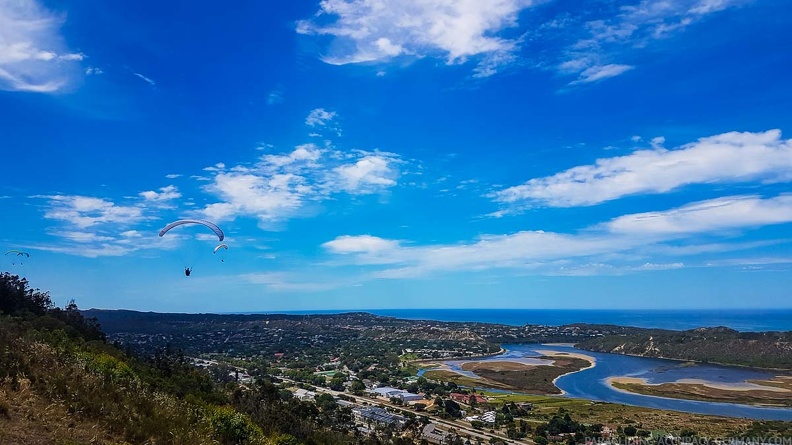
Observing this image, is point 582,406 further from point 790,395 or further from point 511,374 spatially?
point 790,395

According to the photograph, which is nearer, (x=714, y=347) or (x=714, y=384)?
(x=714, y=384)

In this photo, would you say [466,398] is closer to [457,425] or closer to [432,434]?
[457,425]

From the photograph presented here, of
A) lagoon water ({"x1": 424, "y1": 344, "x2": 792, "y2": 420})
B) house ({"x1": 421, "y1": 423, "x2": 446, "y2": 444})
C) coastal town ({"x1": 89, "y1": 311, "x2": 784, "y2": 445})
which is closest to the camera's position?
house ({"x1": 421, "y1": 423, "x2": 446, "y2": 444})

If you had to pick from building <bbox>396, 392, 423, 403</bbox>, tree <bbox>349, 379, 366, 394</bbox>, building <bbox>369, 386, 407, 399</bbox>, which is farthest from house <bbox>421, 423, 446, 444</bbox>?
tree <bbox>349, 379, 366, 394</bbox>

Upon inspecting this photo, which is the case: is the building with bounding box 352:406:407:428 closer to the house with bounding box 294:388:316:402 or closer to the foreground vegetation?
the foreground vegetation

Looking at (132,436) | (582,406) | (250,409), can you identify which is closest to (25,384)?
(132,436)

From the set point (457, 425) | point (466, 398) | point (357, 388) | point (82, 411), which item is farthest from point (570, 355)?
point (82, 411)
